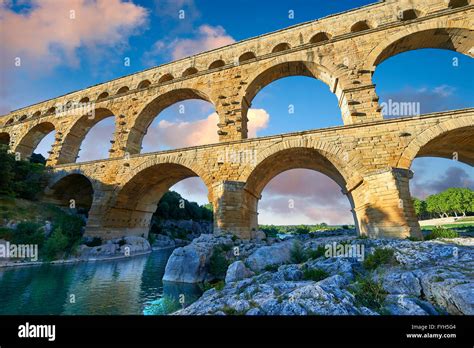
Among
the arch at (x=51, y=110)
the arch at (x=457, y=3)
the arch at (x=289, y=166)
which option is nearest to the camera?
the arch at (x=289, y=166)

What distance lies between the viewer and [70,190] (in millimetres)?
17656

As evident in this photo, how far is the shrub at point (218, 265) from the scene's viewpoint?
321 inches

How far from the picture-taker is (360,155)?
960 cm

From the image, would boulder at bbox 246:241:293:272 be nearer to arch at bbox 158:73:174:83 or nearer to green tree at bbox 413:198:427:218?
arch at bbox 158:73:174:83

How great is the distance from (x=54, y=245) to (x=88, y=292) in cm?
738

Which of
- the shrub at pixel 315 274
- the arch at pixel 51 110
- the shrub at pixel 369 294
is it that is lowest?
the shrub at pixel 315 274

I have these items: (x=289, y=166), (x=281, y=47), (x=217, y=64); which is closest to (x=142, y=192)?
(x=289, y=166)

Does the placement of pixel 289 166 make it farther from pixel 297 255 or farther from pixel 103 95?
pixel 103 95

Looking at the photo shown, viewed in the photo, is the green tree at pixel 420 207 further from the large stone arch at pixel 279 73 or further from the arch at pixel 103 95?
the arch at pixel 103 95

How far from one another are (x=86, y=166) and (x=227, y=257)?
13034mm

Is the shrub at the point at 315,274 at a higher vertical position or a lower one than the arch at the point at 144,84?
lower

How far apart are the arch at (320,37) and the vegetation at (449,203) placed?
53.9m

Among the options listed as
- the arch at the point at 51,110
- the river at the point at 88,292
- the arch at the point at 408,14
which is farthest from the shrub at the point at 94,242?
the arch at the point at 408,14
